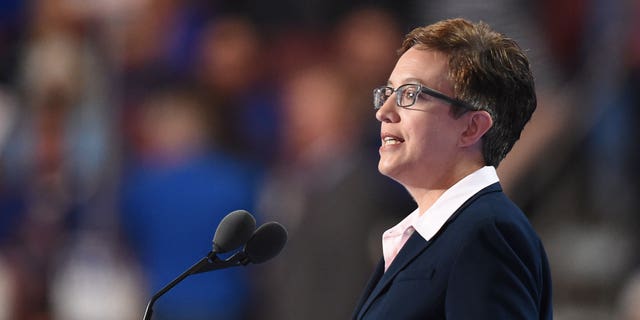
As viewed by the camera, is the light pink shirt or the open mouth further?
the open mouth

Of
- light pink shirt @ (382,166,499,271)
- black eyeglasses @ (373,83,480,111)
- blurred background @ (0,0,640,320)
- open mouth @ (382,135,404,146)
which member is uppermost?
black eyeglasses @ (373,83,480,111)

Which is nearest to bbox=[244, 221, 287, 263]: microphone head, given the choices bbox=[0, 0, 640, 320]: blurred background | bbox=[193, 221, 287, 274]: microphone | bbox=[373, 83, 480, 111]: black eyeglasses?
bbox=[193, 221, 287, 274]: microphone

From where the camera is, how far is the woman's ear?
196 centimetres

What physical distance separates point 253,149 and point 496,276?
9.01ft

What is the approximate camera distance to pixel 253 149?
4.40 m

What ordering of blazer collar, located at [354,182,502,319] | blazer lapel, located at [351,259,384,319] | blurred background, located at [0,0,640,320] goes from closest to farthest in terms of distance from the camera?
blazer collar, located at [354,182,502,319]
blazer lapel, located at [351,259,384,319]
blurred background, located at [0,0,640,320]

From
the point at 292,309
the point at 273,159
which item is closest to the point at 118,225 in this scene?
the point at 273,159

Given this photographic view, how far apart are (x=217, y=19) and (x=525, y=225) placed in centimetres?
308

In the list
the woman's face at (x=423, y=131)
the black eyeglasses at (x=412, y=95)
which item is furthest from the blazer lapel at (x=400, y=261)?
the black eyeglasses at (x=412, y=95)

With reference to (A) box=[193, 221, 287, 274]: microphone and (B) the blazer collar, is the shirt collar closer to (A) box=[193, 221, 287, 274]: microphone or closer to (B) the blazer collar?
(B) the blazer collar

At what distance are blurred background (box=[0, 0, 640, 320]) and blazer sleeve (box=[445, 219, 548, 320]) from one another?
1.81 metres

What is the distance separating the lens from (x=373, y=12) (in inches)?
168

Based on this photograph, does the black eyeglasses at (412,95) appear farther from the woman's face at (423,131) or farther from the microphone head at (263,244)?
the microphone head at (263,244)

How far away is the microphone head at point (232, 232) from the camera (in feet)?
6.39
